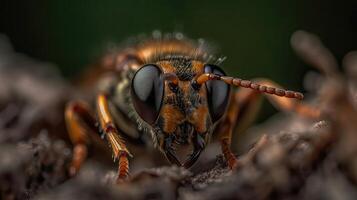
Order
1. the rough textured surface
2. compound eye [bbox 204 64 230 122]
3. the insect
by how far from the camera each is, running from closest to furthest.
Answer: the rough textured surface → the insect → compound eye [bbox 204 64 230 122]

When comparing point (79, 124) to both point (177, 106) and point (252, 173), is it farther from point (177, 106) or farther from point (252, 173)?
point (252, 173)

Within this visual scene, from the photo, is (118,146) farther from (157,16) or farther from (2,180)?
(157,16)

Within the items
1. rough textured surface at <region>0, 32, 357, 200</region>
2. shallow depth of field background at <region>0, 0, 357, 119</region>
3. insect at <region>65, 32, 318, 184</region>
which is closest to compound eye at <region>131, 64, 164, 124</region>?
insect at <region>65, 32, 318, 184</region>

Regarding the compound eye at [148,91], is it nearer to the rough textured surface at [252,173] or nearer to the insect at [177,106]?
the insect at [177,106]

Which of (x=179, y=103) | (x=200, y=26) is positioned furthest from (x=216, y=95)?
(x=200, y=26)

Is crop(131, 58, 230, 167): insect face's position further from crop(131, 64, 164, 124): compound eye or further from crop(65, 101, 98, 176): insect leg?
crop(65, 101, 98, 176): insect leg
